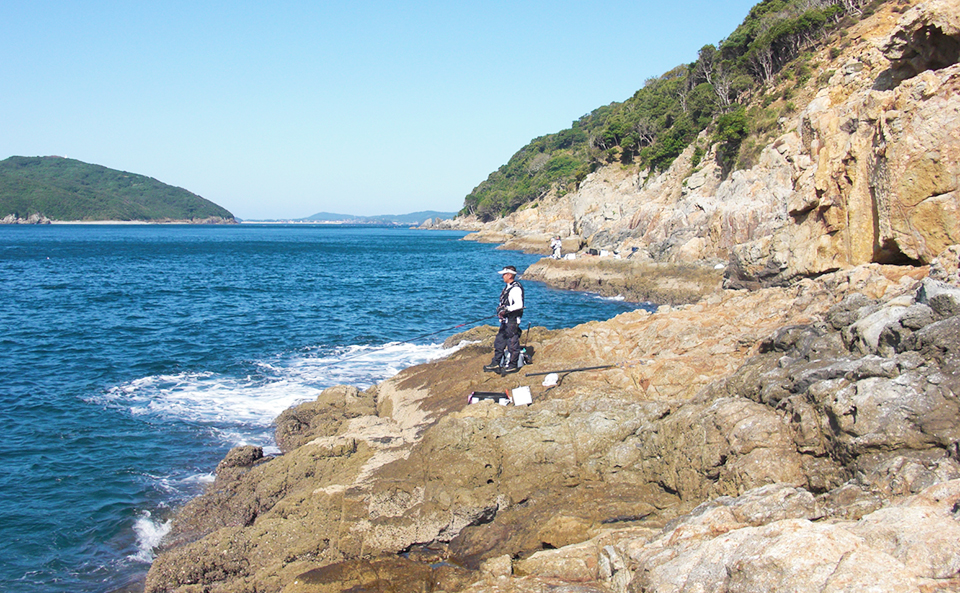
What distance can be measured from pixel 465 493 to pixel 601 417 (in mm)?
2125

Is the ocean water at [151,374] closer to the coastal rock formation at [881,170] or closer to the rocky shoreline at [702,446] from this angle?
the rocky shoreline at [702,446]

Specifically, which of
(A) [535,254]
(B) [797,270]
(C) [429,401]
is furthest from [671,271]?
(A) [535,254]

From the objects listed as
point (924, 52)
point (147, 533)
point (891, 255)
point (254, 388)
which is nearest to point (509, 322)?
point (147, 533)

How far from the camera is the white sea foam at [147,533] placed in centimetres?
805

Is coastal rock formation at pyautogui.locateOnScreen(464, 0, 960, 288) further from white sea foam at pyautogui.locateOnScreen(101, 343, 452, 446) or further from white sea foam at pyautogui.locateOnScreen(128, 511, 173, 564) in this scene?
white sea foam at pyautogui.locateOnScreen(128, 511, 173, 564)

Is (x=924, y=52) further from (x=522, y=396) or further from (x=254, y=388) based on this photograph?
(x=254, y=388)

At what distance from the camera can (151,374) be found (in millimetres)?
16469

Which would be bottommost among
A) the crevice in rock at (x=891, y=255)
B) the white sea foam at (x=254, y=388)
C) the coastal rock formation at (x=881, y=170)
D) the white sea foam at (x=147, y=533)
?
the white sea foam at (x=147, y=533)

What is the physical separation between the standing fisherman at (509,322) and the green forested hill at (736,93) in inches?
1222

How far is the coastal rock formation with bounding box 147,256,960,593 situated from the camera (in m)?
4.07

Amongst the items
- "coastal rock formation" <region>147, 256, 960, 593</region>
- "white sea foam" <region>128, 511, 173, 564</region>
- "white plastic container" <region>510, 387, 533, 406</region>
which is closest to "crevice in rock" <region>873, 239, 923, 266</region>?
"coastal rock formation" <region>147, 256, 960, 593</region>

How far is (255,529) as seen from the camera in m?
7.11

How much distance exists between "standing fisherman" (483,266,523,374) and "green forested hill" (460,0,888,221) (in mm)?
31041

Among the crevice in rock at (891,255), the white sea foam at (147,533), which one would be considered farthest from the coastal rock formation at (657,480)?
the crevice in rock at (891,255)
